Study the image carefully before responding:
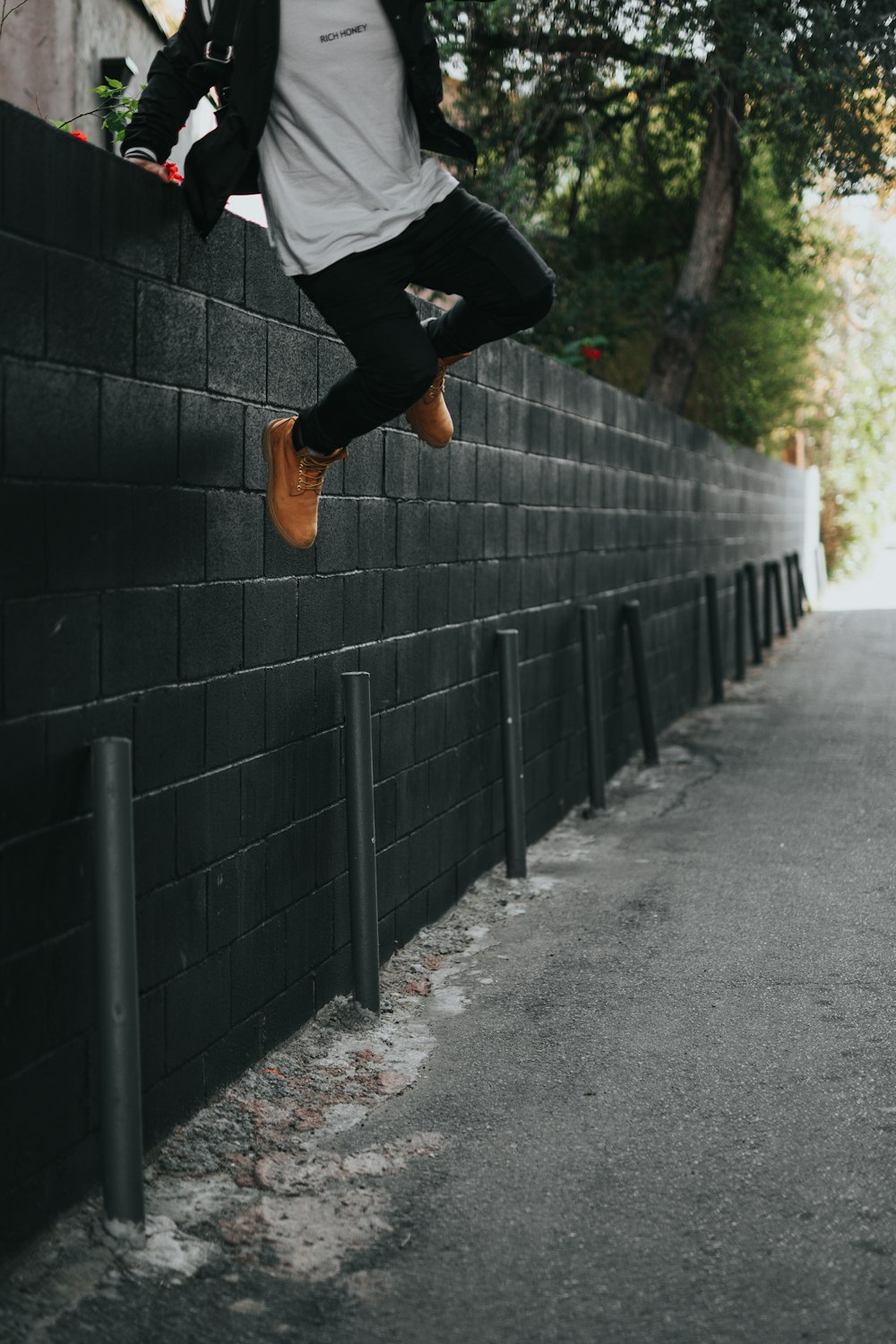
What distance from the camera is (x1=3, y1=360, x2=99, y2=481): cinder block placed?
2.82m

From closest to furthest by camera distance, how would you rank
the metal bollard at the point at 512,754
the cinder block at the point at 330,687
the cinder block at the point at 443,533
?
1. the cinder block at the point at 330,687
2. the cinder block at the point at 443,533
3. the metal bollard at the point at 512,754

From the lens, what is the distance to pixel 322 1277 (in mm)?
2904

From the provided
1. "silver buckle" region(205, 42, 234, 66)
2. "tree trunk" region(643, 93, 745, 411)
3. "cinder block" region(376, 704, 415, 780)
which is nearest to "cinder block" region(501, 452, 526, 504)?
"cinder block" region(376, 704, 415, 780)

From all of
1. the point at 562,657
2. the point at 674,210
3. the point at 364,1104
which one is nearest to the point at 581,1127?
the point at 364,1104

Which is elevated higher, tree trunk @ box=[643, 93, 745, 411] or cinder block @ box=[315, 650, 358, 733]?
tree trunk @ box=[643, 93, 745, 411]

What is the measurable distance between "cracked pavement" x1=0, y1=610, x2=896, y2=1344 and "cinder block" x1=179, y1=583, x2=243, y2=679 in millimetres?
1027

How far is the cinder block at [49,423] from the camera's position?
282cm

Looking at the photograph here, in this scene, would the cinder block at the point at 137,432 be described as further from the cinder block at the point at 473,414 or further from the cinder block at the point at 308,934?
the cinder block at the point at 473,414

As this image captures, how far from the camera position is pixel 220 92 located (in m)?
3.70

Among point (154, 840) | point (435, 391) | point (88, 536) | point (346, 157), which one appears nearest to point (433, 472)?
point (435, 391)

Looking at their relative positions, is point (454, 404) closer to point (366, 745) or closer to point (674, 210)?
point (366, 745)

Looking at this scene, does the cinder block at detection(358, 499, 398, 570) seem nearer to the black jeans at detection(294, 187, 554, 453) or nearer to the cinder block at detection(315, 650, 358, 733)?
the cinder block at detection(315, 650, 358, 733)

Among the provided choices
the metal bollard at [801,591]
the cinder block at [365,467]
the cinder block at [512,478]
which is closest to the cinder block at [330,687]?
the cinder block at [365,467]

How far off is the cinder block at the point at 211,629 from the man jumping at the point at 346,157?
17.1 inches
